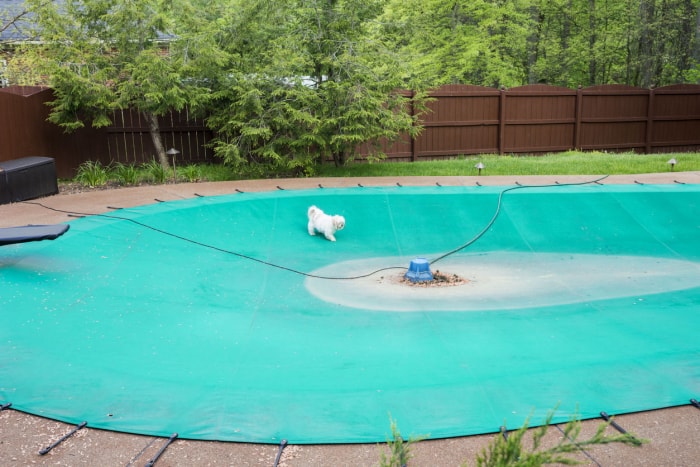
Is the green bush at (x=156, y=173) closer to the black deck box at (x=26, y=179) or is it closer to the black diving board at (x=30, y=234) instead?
the black deck box at (x=26, y=179)

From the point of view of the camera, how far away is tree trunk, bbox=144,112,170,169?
1274 centimetres

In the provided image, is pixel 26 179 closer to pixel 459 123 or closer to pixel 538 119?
pixel 459 123

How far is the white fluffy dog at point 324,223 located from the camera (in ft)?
30.1

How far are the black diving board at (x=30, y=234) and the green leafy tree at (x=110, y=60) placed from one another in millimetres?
4989

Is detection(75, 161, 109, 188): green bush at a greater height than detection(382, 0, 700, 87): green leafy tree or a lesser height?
lesser

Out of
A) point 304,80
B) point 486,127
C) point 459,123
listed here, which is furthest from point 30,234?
point 486,127

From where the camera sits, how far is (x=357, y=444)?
12.0ft

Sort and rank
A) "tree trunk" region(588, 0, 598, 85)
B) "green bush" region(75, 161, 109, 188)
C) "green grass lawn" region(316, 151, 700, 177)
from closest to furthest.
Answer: "green bush" region(75, 161, 109, 188) → "green grass lawn" region(316, 151, 700, 177) → "tree trunk" region(588, 0, 598, 85)

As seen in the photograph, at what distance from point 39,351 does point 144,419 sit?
1.47 meters

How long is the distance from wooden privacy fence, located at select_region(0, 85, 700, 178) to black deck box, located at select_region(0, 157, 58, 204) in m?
1.05

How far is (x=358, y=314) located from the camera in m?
6.52

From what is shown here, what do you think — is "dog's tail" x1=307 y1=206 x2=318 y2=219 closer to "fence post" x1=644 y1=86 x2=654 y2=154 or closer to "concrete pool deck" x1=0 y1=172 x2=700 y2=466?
"concrete pool deck" x1=0 y1=172 x2=700 y2=466

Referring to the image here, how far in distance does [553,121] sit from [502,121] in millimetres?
1650

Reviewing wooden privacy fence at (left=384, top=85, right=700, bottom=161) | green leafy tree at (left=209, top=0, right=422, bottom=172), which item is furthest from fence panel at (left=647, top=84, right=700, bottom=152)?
green leafy tree at (left=209, top=0, right=422, bottom=172)
